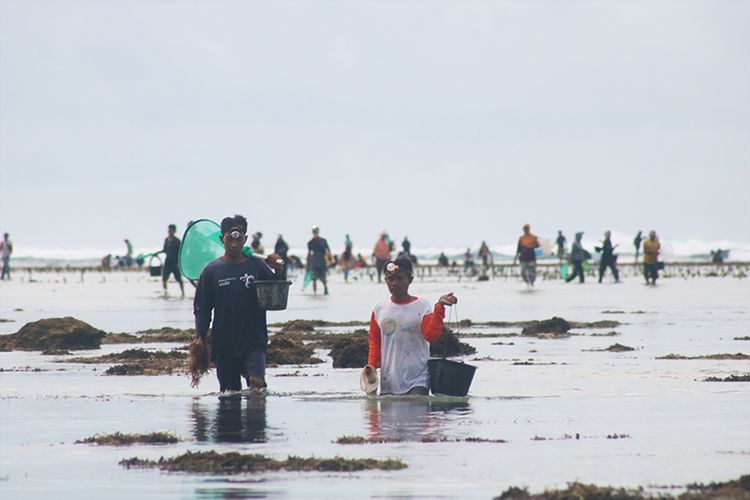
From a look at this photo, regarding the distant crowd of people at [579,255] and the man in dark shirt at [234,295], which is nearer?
the man in dark shirt at [234,295]

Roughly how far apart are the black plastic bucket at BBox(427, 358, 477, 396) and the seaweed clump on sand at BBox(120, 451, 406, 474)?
430 centimetres

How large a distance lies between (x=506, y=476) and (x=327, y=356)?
12.0 m

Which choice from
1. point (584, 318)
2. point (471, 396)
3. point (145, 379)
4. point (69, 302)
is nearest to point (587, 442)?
point (471, 396)

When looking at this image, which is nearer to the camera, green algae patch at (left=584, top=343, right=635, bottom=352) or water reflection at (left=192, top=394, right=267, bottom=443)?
water reflection at (left=192, top=394, right=267, bottom=443)

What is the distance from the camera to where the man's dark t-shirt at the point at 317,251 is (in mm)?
48594

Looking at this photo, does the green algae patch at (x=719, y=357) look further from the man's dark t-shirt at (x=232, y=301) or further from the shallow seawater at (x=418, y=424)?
the man's dark t-shirt at (x=232, y=301)

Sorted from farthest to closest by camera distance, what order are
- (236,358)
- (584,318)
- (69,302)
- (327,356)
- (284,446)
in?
(69,302)
(584,318)
(327,356)
(236,358)
(284,446)

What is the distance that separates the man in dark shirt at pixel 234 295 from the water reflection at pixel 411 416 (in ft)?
4.22

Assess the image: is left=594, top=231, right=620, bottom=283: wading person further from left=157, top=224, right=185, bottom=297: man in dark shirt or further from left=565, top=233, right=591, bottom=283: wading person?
left=157, top=224, right=185, bottom=297: man in dark shirt

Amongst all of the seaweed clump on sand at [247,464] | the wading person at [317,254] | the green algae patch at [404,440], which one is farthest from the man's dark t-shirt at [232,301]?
the wading person at [317,254]

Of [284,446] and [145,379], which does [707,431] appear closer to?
[284,446]

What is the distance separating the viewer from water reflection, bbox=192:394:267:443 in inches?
492

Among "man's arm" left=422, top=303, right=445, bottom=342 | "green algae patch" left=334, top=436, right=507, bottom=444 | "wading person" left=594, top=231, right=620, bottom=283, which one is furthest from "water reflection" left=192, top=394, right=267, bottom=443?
"wading person" left=594, top=231, right=620, bottom=283

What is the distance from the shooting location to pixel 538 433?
12.6m
